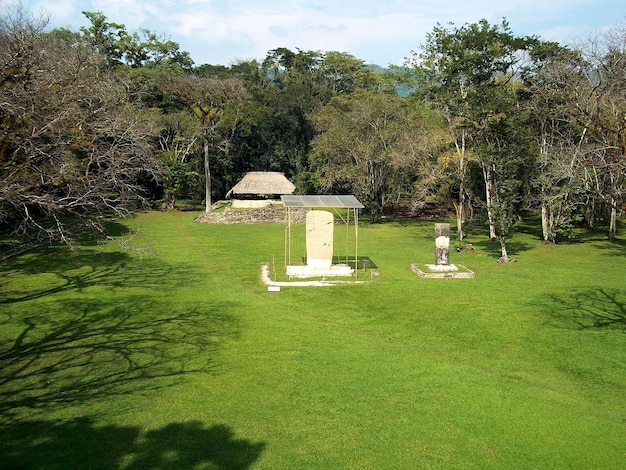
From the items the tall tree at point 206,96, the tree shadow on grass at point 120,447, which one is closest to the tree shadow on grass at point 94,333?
the tree shadow on grass at point 120,447

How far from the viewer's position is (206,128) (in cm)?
3600

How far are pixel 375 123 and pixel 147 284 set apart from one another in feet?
67.9

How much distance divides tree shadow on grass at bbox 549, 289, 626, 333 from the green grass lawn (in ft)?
0.19

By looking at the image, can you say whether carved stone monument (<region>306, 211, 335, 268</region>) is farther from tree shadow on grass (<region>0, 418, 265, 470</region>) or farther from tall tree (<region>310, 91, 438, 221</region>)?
tall tree (<region>310, 91, 438, 221</region>)

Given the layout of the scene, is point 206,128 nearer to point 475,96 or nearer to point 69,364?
point 475,96

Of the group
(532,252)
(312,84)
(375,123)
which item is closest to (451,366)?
(532,252)

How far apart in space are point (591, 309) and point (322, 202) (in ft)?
28.4

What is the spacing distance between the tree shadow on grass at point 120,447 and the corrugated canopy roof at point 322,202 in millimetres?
10703

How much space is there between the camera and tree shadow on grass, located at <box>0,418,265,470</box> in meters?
6.39

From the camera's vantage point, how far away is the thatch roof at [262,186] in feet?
116

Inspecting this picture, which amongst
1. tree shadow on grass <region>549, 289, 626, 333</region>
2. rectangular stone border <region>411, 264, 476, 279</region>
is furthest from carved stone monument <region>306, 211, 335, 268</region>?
tree shadow on grass <region>549, 289, 626, 333</region>

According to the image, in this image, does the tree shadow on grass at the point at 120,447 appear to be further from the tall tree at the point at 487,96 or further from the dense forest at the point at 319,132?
the tall tree at the point at 487,96

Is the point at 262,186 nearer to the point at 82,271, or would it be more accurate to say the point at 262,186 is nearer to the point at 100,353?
the point at 82,271

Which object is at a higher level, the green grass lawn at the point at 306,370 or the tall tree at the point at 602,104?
the tall tree at the point at 602,104
